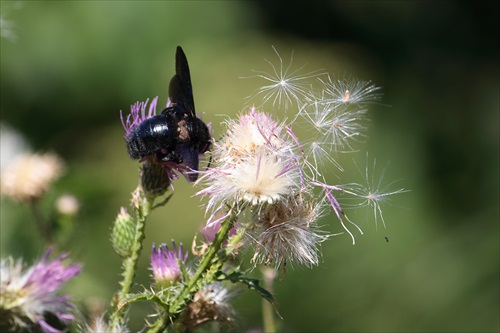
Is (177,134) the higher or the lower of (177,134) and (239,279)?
the higher

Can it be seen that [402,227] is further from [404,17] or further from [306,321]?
[404,17]

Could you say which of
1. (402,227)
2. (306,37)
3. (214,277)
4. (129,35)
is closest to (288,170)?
(214,277)

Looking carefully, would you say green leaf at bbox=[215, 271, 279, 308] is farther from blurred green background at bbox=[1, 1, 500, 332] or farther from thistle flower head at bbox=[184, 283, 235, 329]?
blurred green background at bbox=[1, 1, 500, 332]

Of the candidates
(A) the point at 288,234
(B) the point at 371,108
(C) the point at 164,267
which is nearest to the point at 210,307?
(C) the point at 164,267

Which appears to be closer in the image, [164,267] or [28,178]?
[164,267]

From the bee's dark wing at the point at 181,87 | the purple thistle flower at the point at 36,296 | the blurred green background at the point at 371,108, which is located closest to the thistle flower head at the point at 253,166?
the bee's dark wing at the point at 181,87

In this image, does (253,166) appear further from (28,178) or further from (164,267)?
(28,178)

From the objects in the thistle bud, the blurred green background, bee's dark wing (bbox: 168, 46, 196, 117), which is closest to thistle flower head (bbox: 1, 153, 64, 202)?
the thistle bud
